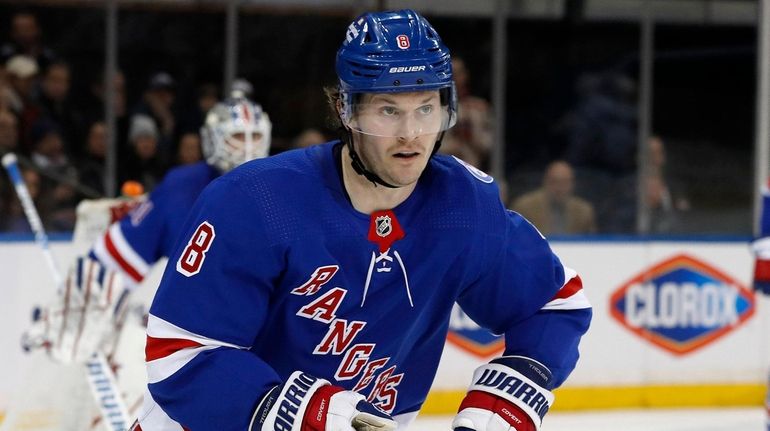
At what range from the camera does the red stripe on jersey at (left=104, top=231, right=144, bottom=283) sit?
4.07m

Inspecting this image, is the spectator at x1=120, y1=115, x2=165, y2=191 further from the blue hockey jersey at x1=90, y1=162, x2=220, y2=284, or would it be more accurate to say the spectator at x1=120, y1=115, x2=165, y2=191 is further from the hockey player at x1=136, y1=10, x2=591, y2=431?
the hockey player at x1=136, y1=10, x2=591, y2=431

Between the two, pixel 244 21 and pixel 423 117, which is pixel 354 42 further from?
pixel 244 21

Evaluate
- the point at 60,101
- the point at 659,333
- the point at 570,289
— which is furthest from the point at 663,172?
the point at 570,289

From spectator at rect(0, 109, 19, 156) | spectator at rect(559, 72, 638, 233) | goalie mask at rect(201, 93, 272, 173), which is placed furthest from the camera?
spectator at rect(559, 72, 638, 233)

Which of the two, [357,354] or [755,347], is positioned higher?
[357,354]

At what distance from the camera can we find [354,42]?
1.94 meters

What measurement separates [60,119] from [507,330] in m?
4.11

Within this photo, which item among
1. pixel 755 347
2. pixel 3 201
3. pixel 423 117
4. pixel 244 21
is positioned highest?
pixel 423 117

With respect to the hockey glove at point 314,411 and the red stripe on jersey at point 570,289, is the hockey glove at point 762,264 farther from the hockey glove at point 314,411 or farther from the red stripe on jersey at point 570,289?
the hockey glove at point 314,411

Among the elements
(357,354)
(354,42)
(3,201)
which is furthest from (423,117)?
(3,201)

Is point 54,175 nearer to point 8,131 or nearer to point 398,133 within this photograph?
point 8,131

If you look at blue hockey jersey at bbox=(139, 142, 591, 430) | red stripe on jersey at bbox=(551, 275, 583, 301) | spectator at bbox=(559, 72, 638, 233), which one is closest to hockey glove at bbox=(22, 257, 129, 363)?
blue hockey jersey at bbox=(139, 142, 591, 430)

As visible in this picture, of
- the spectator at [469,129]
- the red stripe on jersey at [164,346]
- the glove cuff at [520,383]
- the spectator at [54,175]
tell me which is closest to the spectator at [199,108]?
the spectator at [54,175]

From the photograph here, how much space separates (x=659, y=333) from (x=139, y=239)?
2877 mm
